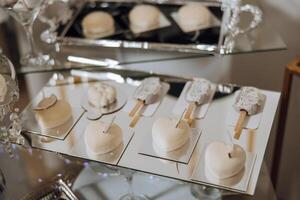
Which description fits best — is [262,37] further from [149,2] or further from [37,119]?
[37,119]

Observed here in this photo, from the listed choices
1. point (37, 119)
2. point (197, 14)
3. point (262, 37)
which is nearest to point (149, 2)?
point (197, 14)

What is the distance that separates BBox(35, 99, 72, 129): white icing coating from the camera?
2.62 feet

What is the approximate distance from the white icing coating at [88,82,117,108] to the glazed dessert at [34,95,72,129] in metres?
0.04

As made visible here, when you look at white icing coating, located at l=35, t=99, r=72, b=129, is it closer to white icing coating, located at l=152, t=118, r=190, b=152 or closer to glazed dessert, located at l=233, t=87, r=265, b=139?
white icing coating, located at l=152, t=118, r=190, b=152

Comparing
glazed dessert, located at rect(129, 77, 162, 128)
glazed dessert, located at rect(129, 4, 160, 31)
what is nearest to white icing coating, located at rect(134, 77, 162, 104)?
glazed dessert, located at rect(129, 77, 162, 128)

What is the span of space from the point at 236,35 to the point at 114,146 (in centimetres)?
33

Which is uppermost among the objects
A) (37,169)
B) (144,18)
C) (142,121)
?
(144,18)

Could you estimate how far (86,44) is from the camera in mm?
918

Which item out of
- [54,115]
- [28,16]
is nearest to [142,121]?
[54,115]

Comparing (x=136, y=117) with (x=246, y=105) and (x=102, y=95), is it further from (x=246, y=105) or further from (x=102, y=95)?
(x=246, y=105)

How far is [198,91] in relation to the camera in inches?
32.7

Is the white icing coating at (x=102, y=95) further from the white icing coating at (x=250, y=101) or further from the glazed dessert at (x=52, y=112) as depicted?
the white icing coating at (x=250, y=101)

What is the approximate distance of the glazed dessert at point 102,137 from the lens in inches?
28.9

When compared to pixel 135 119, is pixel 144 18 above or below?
above
